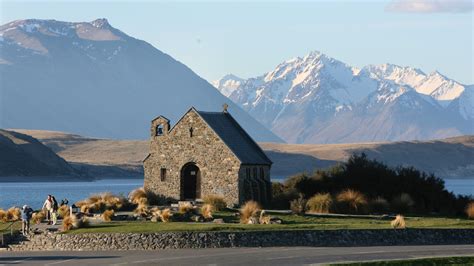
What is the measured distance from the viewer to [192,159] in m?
69.4

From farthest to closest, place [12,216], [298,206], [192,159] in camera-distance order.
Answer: [192,159] → [298,206] → [12,216]

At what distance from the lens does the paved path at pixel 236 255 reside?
4116cm

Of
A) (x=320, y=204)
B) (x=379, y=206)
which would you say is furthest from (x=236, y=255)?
(x=379, y=206)

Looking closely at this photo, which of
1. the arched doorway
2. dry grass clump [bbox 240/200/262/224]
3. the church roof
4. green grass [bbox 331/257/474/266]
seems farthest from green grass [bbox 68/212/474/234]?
green grass [bbox 331/257/474/266]

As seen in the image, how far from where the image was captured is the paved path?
135ft

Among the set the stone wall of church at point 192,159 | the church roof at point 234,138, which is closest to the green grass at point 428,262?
the stone wall of church at point 192,159

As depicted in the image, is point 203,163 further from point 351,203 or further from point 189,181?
point 351,203

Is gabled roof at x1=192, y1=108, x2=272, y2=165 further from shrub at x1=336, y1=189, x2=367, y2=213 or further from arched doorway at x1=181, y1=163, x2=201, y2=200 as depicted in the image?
shrub at x1=336, y1=189, x2=367, y2=213

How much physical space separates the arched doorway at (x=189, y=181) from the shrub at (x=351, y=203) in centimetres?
904

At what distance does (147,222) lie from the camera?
55.4 m

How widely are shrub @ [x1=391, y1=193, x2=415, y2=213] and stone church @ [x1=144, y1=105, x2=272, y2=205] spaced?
324 inches

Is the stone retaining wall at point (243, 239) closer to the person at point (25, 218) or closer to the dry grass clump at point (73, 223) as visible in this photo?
the dry grass clump at point (73, 223)

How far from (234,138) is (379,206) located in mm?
10790

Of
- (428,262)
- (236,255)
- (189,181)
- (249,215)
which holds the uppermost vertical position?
(189,181)
